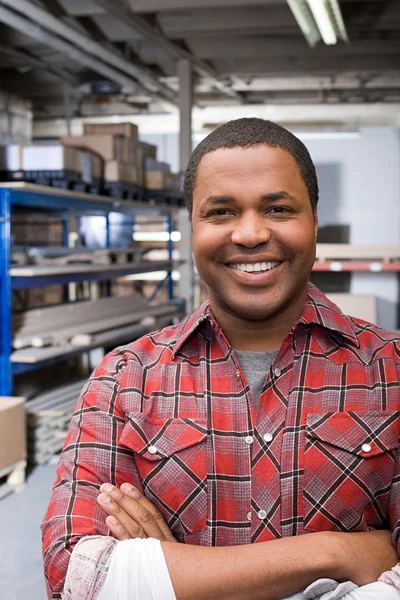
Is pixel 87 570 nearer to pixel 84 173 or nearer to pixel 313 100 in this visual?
pixel 84 173

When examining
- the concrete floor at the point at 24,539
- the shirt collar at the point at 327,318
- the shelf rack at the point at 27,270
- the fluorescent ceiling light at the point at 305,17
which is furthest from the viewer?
the fluorescent ceiling light at the point at 305,17

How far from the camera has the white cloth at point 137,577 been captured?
132 centimetres

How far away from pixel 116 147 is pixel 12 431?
3.68 metres

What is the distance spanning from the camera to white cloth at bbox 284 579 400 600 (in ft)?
4.41

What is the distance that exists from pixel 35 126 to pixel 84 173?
23.0ft

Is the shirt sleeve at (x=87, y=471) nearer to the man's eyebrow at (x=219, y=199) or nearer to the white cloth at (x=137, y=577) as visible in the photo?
the white cloth at (x=137, y=577)

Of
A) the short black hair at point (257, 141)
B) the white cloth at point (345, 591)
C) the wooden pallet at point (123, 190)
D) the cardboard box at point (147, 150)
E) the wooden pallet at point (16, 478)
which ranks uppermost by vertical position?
the cardboard box at point (147, 150)

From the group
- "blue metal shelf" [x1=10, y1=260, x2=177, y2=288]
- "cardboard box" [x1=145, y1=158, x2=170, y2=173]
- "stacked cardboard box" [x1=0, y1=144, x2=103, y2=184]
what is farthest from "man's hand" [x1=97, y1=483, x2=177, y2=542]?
A: "cardboard box" [x1=145, y1=158, x2=170, y2=173]

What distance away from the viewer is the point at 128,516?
4.88 feet

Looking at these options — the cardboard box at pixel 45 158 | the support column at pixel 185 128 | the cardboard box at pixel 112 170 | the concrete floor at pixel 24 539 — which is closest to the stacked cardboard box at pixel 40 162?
the cardboard box at pixel 45 158

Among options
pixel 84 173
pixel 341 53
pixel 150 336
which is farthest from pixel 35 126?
pixel 150 336

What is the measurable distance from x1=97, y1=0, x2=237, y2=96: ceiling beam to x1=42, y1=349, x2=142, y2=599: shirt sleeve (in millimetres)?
5723

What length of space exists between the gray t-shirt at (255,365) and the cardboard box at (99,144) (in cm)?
593

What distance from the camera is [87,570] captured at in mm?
1358
